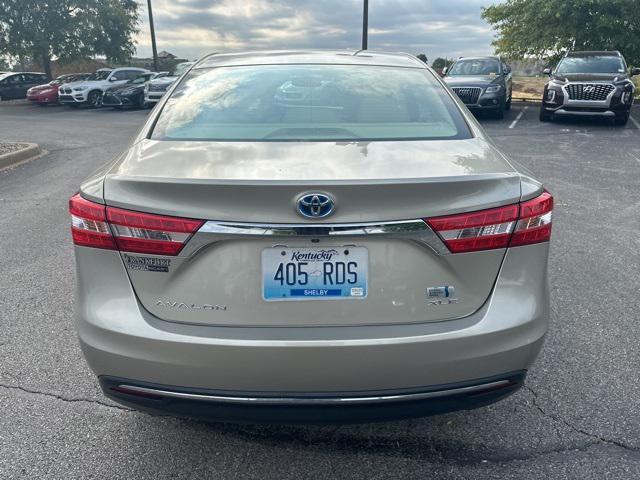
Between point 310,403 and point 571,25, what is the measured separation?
72.5 feet

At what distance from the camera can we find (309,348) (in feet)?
6.49

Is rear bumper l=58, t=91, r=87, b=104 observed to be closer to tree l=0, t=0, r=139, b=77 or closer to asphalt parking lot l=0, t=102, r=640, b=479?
tree l=0, t=0, r=139, b=77

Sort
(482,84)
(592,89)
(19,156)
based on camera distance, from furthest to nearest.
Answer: (482,84) < (592,89) < (19,156)

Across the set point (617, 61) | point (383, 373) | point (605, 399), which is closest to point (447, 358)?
point (383, 373)

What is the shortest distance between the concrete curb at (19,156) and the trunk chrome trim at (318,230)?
9031mm

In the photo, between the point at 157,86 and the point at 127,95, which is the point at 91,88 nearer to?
the point at 127,95

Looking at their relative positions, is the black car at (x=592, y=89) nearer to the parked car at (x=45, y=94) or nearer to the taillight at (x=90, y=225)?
the taillight at (x=90, y=225)

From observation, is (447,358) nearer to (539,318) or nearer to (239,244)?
(539,318)

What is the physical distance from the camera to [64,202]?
704 cm

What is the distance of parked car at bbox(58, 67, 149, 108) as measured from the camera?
24000 millimetres

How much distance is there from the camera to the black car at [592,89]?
1404cm

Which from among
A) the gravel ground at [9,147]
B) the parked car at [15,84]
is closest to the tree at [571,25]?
the gravel ground at [9,147]

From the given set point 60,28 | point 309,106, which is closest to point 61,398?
point 309,106

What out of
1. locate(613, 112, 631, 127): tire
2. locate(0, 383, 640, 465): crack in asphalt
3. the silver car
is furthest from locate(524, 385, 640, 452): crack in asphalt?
locate(613, 112, 631, 127): tire
